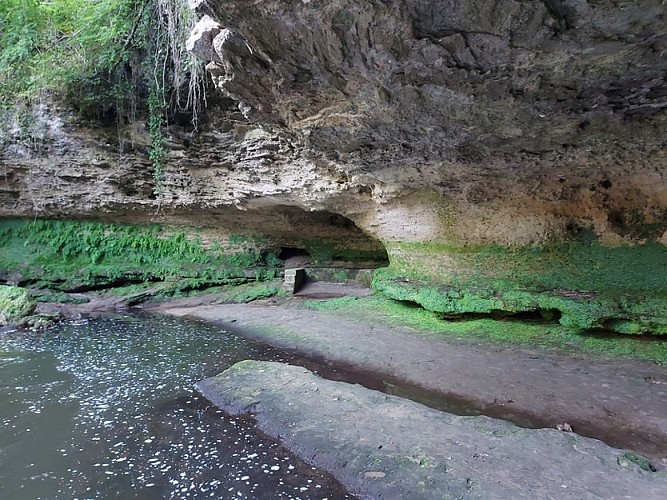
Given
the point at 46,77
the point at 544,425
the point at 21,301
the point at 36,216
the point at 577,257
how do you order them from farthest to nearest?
the point at 36,216 < the point at 46,77 < the point at 21,301 < the point at 577,257 < the point at 544,425

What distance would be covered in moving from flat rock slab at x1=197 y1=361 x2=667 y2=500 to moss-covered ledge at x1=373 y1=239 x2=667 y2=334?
2692mm

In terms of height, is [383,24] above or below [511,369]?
above

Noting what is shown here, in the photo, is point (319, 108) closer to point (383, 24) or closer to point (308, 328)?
point (383, 24)

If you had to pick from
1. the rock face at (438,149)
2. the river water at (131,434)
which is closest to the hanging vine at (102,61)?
the rock face at (438,149)

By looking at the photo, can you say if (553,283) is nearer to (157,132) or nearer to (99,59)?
(157,132)

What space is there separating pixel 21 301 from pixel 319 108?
727 cm

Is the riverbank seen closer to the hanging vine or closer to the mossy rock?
the mossy rock

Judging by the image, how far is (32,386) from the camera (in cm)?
468

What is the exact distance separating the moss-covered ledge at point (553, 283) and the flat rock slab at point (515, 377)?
637 millimetres

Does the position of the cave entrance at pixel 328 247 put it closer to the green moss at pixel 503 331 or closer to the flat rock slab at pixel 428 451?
the green moss at pixel 503 331

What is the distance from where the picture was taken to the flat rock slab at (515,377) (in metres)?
3.67

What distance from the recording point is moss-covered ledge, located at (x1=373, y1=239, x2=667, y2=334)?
5215mm

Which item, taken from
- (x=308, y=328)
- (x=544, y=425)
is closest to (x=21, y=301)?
(x=308, y=328)

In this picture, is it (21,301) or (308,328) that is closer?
(308,328)
